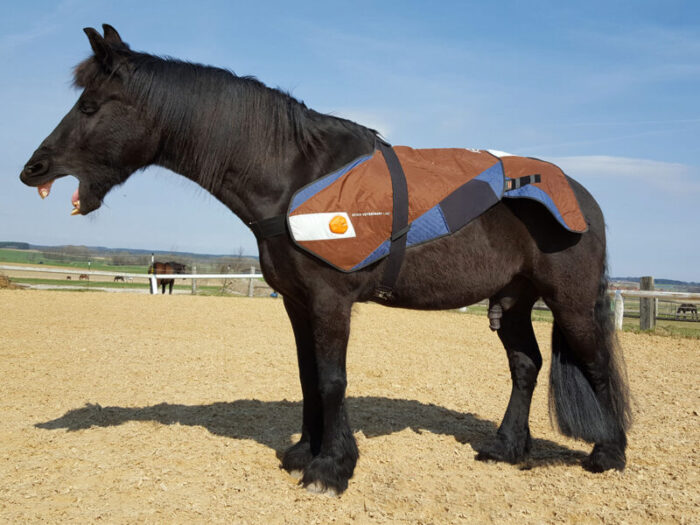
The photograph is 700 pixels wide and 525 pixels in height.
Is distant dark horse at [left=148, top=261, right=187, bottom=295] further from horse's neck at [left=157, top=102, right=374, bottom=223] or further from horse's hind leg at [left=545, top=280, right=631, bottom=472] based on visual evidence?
horse's hind leg at [left=545, top=280, right=631, bottom=472]

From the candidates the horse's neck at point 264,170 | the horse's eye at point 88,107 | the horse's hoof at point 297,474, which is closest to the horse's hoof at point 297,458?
the horse's hoof at point 297,474

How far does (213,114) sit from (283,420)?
2.77m

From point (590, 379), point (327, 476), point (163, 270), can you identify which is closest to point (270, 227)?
point (327, 476)

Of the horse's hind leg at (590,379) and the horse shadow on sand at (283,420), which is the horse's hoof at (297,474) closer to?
the horse shadow on sand at (283,420)

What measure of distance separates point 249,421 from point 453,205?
2.70m

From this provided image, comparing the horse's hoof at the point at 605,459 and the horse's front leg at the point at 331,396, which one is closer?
the horse's front leg at the point at 331,396

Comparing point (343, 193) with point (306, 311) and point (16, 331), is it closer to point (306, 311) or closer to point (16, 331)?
point (306, 311)

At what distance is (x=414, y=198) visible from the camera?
11.1 ft

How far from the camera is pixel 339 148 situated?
3.46 m

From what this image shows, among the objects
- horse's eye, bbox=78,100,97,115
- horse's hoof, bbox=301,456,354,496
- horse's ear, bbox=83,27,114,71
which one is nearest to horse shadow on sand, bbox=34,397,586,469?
horse's hoof, bbox=301,456,354,496

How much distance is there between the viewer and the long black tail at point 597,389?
3.87 meters

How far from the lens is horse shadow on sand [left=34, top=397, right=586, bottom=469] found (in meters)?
4.34

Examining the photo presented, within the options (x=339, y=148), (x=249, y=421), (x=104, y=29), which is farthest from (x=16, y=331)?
(x=339, y=148)

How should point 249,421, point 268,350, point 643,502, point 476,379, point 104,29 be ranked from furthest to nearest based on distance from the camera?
point 268,350 < point 476,379 < point 249,421 < point 104,29 < point 643,502
